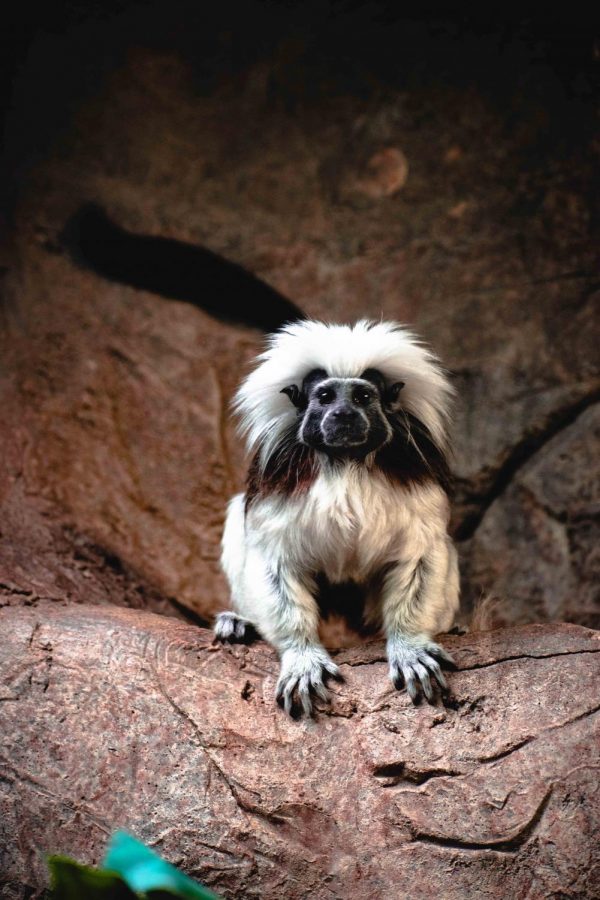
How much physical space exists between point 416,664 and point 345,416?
91 cm

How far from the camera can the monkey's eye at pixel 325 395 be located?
11.0 ft

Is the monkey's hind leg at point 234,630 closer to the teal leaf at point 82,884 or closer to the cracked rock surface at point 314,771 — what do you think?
the cracked rock surface at point 314,771

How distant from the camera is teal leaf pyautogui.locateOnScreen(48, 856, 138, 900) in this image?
1.65 metres

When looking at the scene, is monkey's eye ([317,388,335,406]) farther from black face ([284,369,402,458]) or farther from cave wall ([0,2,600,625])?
cave wall ([0,2,600,625])

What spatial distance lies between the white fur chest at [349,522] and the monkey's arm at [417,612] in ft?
0.23

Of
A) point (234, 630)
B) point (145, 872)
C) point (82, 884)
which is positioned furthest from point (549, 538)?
point (145, 872)

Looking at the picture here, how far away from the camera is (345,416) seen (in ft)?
10.5

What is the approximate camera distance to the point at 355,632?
3936 mm

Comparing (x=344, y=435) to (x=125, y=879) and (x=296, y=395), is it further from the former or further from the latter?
(x=125, y=879)

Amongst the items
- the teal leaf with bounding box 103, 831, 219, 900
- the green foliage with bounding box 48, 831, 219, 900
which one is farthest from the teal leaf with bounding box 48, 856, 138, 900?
the teal leaf with bounding box 103, 831, 219, 900

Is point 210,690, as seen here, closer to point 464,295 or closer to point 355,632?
point 355,632

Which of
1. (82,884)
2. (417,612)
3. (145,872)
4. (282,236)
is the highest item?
(282,236)

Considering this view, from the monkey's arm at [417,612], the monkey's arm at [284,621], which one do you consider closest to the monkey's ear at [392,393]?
the monkey's arm at [417,612]

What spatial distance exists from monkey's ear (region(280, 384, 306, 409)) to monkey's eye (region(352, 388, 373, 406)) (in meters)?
0.26
